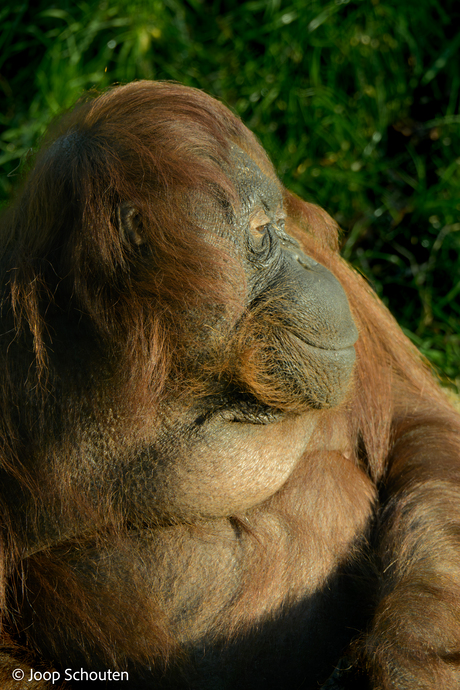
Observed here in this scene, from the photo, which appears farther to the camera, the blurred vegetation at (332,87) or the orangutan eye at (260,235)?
the blurred vegetation at (332,87)

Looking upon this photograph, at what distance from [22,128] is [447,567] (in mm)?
3587

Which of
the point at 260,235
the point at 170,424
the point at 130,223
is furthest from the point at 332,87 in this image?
the point at 170,424

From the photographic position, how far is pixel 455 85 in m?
4.40

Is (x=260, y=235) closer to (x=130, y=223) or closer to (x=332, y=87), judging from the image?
(x=130, y=223)

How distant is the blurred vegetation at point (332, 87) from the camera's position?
434 centimetres

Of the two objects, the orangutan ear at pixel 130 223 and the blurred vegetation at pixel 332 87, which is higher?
the orangutan ear at pixel 130 223

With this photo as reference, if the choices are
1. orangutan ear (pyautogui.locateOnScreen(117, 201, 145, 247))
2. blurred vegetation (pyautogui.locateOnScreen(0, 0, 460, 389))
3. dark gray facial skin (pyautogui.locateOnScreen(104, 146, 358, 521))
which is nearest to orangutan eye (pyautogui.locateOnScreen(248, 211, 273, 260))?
dark gray facial skin (pyautogui.locateOnScreen(104, 146, 358, 521))

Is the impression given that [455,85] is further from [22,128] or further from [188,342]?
[188,342]

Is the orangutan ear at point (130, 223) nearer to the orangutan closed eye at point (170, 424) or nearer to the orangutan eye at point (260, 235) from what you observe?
the orangutan closed eye at point (170, 424)

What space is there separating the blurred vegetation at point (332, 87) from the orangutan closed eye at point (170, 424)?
8.17 feet

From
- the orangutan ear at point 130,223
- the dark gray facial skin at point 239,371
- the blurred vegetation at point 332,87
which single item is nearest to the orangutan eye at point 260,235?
the dark gray facial skin at point 239,371

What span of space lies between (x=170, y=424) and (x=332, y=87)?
3.18 meters

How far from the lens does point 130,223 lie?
5.84ft

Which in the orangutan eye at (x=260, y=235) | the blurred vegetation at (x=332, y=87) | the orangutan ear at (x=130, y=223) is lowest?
the blurred vegetation at (x=332, y=87)
